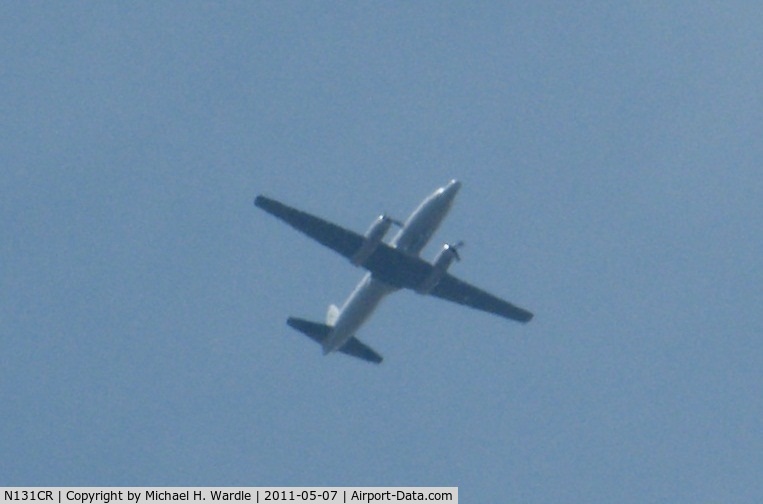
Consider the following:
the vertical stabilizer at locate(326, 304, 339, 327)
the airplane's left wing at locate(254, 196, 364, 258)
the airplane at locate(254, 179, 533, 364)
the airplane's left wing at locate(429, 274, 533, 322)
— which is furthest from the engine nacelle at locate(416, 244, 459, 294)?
the vertical stabilizer at locate(326, 304, 339, 327)

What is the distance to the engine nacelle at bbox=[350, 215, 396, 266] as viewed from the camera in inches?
3243

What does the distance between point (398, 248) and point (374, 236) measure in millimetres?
2421

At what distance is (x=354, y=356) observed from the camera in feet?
306

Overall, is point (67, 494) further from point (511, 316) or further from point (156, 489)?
point (511, 316)

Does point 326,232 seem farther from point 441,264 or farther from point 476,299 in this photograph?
point 476,299

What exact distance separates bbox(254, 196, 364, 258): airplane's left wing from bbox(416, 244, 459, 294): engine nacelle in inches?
190

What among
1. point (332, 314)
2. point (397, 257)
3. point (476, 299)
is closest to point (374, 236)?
point (397, 257)

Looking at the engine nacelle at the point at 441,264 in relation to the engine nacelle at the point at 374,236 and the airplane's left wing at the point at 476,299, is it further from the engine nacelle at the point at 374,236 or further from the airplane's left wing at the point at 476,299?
the engine nacelle at the point at 374,236

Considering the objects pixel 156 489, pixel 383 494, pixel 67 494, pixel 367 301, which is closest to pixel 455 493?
pixel 383 494

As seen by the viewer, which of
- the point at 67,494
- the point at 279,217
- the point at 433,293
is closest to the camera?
the point at 67,494

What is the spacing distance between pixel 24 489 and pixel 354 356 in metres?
32.3

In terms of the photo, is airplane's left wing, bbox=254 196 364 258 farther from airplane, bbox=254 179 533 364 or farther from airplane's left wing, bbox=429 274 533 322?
airplane's left wing, bbox=429 274 533 322

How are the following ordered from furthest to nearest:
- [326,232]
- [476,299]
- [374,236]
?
[476,299], [326,232], [374,236]

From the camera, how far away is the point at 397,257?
8388cm
